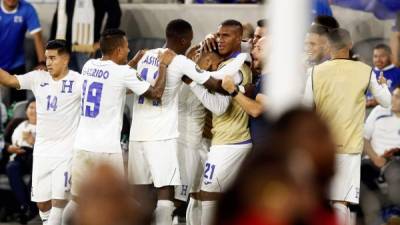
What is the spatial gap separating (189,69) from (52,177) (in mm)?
1691

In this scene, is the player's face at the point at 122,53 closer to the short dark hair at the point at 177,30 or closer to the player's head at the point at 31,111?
the short dark hair at the point at 177,30

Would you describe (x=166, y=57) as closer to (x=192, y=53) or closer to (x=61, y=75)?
(x=192, y=53)

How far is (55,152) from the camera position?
1194cm

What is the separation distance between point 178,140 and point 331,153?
7272mm

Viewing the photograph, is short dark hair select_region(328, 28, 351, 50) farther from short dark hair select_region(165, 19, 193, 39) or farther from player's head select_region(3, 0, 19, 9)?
player's head select_region(3, 0, 19, 9)

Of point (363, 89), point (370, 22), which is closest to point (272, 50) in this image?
point (363, 89)

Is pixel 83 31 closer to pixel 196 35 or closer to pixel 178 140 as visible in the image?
pixel 196 35

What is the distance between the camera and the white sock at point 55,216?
11914 millimetres

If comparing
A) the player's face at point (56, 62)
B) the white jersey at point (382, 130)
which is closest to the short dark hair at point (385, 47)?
the white jersey at point (382, 130)

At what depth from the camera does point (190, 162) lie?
12.2m

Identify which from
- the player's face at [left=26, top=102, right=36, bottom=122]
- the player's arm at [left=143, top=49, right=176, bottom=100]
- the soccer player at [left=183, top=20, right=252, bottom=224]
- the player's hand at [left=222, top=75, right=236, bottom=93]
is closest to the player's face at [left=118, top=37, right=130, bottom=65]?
the player's arm at [left=143, top=49, right=176, bottom=100]

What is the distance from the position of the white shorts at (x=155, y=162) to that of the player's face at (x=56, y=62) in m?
0.93

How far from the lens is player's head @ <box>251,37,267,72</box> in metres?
11.3

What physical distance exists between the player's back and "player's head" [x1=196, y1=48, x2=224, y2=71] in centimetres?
36
